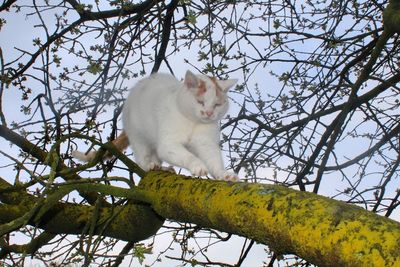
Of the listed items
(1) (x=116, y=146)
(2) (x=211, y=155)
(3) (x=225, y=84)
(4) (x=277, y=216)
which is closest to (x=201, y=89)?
(3) (x=225, y=84)

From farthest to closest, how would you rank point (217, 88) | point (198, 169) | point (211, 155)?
point (217, 88) < point (211, 155) < point (198, 169)

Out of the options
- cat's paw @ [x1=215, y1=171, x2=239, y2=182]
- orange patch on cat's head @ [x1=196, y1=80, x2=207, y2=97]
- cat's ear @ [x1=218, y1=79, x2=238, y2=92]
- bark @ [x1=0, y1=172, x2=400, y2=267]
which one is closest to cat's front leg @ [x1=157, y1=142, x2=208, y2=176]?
cat's paw @ [x1=215, y1=171, x2=239, y2=182]

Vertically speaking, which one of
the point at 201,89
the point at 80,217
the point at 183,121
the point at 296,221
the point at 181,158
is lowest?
the point at 296,221

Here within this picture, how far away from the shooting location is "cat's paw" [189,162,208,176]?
10.5 feet

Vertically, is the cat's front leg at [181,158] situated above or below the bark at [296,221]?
above

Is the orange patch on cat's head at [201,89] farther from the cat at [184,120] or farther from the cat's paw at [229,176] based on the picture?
the cat's paw at [229,176]

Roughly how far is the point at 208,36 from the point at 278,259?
68.3 inches

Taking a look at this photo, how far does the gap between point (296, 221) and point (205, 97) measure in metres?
1.73

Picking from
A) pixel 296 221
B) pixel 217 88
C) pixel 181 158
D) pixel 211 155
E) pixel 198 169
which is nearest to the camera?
pixel 296 221

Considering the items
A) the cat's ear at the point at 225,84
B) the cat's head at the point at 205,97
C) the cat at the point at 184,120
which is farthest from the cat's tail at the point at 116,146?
the cat's ear at the point at 225,84

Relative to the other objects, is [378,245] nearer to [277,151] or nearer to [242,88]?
[277,151]

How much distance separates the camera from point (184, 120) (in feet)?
12.0

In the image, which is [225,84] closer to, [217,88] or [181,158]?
[217,88]

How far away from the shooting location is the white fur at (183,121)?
3473mm
